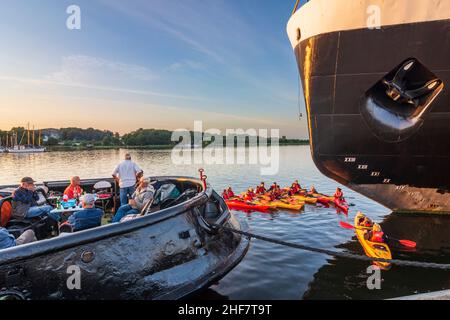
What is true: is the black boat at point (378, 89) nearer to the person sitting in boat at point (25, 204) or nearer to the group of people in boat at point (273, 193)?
the group of people in boat at point (273, 193)

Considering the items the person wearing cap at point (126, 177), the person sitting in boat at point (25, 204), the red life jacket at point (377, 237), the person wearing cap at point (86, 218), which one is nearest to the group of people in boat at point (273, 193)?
the red life jacket at point (377, 237)

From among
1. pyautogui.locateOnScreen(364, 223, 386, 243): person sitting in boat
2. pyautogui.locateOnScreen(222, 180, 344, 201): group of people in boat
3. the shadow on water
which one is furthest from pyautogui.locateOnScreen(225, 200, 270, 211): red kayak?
pyautogui.locateOnScreen(364, 223, 386, 243): person sitting in boat

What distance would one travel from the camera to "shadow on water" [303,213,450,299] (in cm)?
679

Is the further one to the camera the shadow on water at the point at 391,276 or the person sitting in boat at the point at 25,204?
the shadow on water at the point at 391,276

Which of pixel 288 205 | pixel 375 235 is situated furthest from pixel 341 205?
pixel 375 235

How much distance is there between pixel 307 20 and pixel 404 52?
319cm

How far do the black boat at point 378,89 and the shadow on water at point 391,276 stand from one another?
2.16m

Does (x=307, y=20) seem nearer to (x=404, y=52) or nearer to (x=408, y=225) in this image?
(x=404, y=52)

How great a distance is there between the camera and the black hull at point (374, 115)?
898cm

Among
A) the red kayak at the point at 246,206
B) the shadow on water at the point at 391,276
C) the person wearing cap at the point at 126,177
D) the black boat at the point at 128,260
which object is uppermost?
the person wearing cap at the point at 126,177

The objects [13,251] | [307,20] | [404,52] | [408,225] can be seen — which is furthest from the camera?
[408,225]
